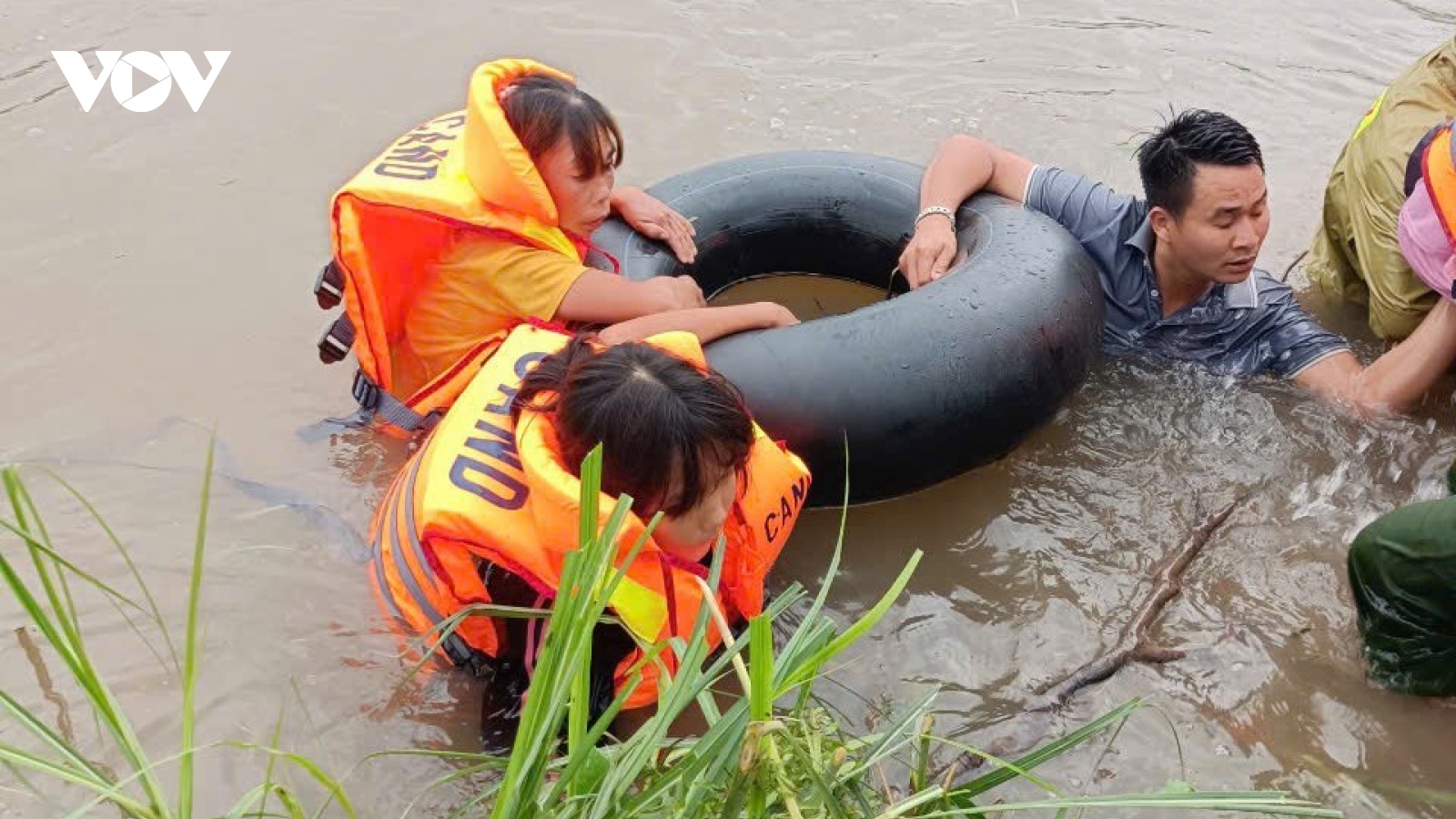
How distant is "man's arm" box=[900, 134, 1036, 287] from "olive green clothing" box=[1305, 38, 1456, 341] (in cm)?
97

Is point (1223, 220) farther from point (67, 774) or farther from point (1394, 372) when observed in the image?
point (67, 774)

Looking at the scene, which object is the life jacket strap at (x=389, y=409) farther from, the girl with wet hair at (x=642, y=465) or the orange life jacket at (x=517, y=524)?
the girl with wet hair at (x=642, y=465)

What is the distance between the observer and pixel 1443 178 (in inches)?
129

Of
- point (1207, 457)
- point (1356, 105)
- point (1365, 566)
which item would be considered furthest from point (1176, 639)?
point (1356, 105)

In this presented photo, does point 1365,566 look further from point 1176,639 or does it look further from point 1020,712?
point 1020,712

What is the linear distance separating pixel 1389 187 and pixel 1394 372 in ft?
1.97

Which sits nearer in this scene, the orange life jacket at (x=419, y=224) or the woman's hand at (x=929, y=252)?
the orange life jacket at (x=419, y=224)

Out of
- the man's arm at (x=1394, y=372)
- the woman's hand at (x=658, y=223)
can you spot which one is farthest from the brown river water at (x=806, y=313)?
the woman's hand at (x=658, y=223)

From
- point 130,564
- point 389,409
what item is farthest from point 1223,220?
point 130,564

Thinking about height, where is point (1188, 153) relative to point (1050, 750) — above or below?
above

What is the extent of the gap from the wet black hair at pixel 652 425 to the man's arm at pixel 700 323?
0.68 m

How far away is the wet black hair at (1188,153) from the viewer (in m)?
3.48

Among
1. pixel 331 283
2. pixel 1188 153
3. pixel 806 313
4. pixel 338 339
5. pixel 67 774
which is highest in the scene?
pixel 1188 153

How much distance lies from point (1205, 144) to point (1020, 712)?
61.3 inches
